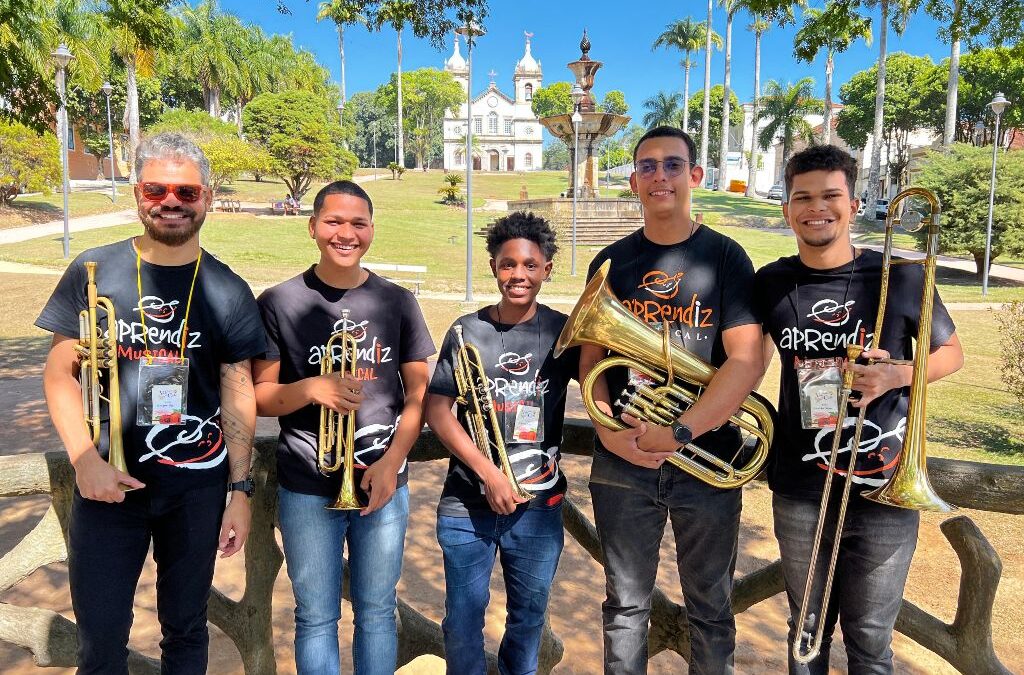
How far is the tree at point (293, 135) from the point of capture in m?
32.8

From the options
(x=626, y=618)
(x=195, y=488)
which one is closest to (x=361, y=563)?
(x=195, y=488)

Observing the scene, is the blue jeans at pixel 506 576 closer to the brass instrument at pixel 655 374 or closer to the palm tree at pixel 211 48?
the brass instrument at pixel 655 374

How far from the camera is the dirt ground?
3.85 m

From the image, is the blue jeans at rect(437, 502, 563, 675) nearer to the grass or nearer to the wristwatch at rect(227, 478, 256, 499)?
the wristwatch at rect(227, 478, 256, 499)

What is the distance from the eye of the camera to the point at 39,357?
36.4 feet

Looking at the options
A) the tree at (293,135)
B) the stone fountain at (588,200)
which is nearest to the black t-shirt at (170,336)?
the stone fountain at (588,200)

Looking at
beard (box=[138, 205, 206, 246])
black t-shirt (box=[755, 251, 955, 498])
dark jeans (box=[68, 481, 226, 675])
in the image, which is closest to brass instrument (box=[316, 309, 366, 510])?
dark jeans (box=[68, 481, 226, 675])

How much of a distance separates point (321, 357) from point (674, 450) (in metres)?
1.24

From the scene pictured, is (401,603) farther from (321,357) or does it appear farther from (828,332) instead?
(828,332)

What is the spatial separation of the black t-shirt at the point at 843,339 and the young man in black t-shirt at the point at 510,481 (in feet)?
2.51

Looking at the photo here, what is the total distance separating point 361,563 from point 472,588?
1.31 feet

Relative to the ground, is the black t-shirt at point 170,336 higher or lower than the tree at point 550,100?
lower

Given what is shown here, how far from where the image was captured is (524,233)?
100 inches

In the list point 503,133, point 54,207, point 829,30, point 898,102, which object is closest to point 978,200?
point 829,30
